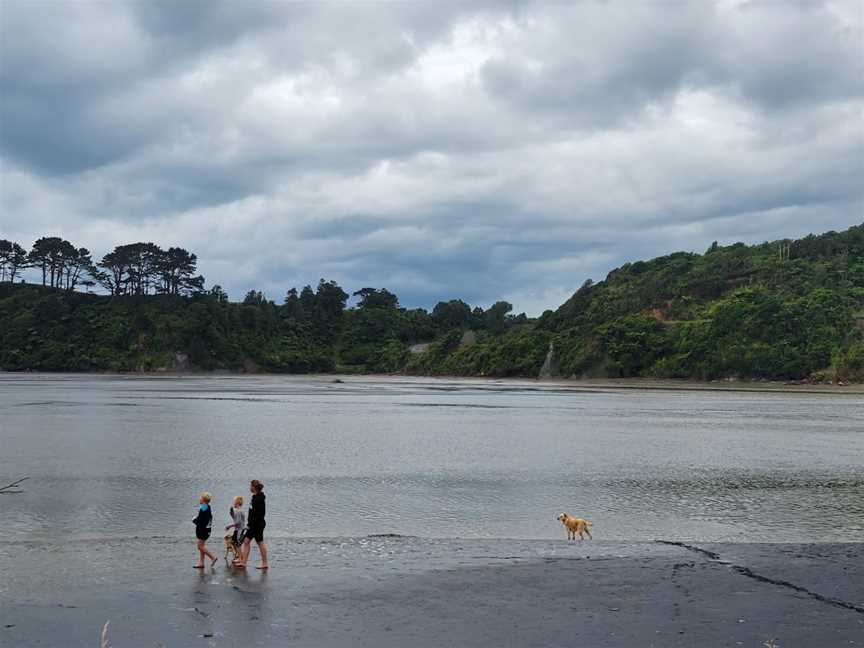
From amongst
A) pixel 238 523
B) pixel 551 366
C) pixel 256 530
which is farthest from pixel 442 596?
pixel 551 366

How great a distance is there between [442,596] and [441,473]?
690 inches

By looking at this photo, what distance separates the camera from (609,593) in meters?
12.6

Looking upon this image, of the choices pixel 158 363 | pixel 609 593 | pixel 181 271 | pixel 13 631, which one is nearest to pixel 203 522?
pixel 13 631

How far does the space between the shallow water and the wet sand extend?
3063 mm

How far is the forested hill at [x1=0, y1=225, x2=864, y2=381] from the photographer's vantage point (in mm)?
115875

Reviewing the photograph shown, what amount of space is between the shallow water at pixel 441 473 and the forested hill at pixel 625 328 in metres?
61.4

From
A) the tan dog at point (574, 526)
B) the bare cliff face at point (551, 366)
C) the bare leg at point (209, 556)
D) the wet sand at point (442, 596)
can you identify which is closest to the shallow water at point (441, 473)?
the tan dog at point (574, 526)

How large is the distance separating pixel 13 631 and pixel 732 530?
16.6 metres

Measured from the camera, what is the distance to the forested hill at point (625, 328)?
380 feet

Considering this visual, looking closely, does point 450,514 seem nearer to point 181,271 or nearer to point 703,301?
point 703,301

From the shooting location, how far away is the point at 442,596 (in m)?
12.6

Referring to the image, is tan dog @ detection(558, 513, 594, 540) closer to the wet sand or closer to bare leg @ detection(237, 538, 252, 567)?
the wet sand

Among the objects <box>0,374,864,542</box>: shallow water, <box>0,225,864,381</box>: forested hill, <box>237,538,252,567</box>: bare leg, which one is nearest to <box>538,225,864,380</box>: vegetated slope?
<box>0,225,864,381</box>: forested hill

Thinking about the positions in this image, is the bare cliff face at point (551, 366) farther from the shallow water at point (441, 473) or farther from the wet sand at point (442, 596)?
the wet sand at point (442, 596)
